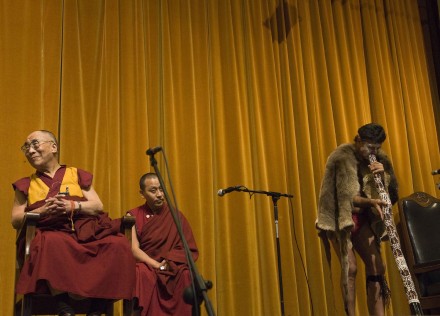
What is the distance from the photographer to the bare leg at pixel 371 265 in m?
3.58

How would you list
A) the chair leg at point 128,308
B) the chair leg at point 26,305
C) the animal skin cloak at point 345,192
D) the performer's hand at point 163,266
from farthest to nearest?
the animal skin cloak at point 345,192 < the performer's hand at point 163,266 < the chair leg at point 128,308 < the chair leg at point 26,305

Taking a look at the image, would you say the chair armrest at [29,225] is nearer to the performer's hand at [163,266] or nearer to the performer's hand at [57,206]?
the performer's hand at [57,206]

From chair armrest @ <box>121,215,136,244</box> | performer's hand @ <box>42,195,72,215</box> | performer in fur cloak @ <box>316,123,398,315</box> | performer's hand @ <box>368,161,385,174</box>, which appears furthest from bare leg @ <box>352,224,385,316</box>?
performer's hand @ <box>42,195,72,215</box>

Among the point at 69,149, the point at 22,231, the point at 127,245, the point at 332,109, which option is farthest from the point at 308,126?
the point at 22,231

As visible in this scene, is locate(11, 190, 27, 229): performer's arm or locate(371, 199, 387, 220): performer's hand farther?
locate(371, 199, 387, 220): performer's hand

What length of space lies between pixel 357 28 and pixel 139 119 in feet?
7.97

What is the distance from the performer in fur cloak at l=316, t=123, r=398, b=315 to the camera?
3602 millimetres

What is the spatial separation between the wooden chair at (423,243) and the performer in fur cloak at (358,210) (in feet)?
1.25

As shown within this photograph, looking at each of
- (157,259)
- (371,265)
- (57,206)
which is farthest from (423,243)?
(57,206)

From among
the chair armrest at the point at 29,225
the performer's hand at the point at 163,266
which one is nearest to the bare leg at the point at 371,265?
the performer's hand at the point at 163,266

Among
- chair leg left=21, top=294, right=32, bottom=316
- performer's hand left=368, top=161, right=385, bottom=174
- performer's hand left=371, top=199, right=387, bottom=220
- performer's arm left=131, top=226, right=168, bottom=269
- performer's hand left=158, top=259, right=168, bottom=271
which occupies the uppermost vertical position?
performer's hand left=368, top=161, right=385, bottom=174

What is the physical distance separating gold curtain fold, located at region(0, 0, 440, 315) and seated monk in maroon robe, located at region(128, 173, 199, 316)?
422 millimetres

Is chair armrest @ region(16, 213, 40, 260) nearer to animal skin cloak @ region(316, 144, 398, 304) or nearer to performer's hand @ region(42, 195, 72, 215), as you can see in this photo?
performer's hand @ region(42, 195, 72, 215)

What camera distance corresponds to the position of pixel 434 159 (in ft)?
18.4
